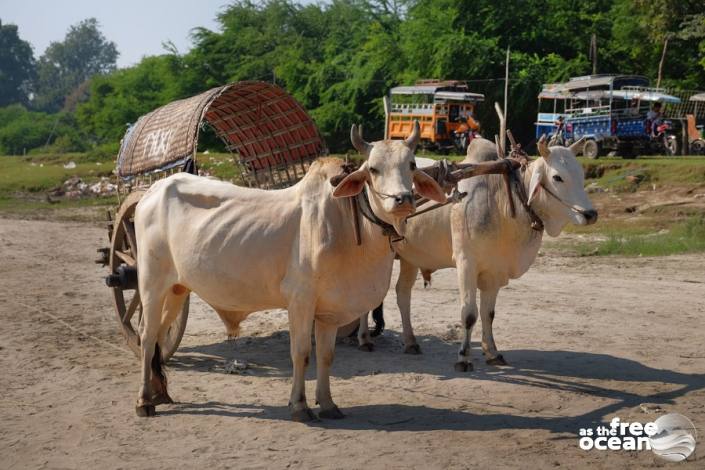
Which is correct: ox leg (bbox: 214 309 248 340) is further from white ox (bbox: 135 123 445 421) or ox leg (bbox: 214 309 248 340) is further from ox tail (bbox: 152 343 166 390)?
ox tail (bbox: 152 343 166 390)

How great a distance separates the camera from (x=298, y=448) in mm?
6398

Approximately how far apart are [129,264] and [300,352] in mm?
2716

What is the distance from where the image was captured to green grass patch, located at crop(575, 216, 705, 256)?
1566 centimetres

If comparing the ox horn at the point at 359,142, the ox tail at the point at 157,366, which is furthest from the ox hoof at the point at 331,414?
the ox horn at the point at 359,142

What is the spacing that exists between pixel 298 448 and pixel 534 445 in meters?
1.59

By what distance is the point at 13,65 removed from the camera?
3996 inches

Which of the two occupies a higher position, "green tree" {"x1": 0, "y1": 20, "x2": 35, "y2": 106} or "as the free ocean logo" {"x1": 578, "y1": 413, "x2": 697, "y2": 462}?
"green tree" {"x1": 0, "y1": 20, "x2": 35, "y2": 106}

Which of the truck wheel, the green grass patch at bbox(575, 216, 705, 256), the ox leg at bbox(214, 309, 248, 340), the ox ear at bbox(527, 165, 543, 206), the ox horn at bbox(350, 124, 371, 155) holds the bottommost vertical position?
the green grass patch at bbox(575, 216, 705, 256)

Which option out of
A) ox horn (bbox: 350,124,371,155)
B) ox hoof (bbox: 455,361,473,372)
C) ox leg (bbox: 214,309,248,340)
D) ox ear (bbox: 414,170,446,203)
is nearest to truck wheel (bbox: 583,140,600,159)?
ox hoof (bbox: 455,361,473,372)

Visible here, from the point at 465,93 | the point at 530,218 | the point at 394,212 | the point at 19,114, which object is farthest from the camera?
the point at 19,114

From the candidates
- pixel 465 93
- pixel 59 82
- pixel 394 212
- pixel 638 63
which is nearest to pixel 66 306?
pixel 394 212

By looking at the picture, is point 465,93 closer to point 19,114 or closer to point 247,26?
point 247,26

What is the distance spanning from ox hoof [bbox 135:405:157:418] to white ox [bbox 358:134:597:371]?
2765 mm

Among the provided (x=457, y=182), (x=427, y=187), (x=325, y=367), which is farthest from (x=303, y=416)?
(x=457, y=182)
